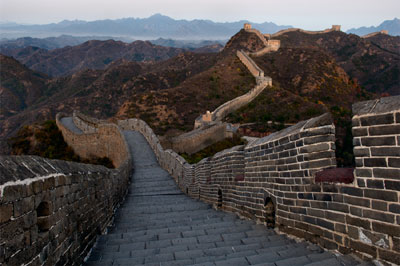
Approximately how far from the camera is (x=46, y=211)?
3.62 meters

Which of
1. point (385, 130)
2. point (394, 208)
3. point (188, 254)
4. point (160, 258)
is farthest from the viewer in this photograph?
point (188, 254)

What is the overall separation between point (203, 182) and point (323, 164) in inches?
256

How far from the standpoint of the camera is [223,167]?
8641 millimetres

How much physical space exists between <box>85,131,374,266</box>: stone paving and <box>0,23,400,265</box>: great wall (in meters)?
0.12

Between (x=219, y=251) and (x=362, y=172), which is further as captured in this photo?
(x=219, y=251)

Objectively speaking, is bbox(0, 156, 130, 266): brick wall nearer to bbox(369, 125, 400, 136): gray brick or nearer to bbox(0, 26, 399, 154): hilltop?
bbox(369, 125, 400, 136): gray brick

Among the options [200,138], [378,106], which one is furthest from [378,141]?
[200,138]

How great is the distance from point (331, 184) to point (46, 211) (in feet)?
10.1

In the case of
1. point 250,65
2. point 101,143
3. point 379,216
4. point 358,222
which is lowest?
point 358,222

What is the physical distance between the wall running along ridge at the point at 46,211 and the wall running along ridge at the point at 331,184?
2.84m

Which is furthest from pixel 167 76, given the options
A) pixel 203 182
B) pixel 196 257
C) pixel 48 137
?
pixel 196 257

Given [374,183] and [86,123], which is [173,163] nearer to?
[374,183]

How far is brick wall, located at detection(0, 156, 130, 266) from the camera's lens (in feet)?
9.11

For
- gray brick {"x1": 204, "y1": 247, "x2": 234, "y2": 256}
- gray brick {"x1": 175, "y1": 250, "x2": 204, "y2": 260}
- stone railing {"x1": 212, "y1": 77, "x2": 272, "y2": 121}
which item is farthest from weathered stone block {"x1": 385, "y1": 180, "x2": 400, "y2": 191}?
stone railing {"x1": 212, "y1": 77, "x2": 272, "y2": 121}
